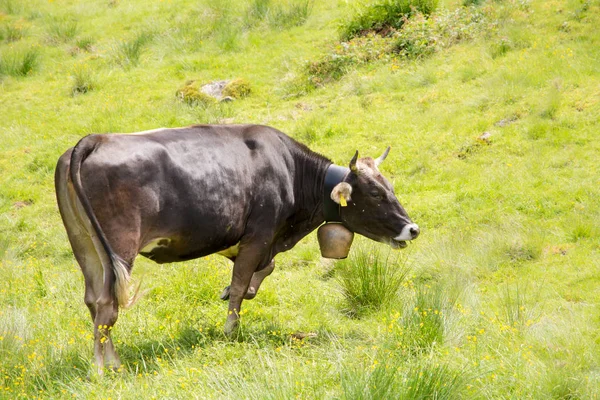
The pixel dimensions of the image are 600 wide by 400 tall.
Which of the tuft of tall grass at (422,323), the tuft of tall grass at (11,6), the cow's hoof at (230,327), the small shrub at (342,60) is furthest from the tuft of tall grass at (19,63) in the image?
the tuft of tall grass at (422,323)

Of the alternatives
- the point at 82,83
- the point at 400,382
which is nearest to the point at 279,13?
the point at 82,83

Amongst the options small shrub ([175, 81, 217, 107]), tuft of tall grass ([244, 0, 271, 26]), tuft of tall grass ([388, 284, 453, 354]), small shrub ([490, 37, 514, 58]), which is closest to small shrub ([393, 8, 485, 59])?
small shrub ([490, 37, 514, 58])

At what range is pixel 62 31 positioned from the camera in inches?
792

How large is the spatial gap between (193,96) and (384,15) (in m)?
4.43

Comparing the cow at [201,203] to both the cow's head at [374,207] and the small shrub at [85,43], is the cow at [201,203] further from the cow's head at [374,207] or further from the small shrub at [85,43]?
the small shrub at [85,43]

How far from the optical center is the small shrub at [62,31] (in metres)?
19.9

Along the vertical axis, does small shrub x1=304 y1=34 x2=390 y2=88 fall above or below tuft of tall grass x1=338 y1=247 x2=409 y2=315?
below

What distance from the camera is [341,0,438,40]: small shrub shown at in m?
16.1

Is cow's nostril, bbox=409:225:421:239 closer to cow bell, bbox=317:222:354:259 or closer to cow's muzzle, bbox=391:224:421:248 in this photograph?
cow's muzzle, bbox=391:224:421:248

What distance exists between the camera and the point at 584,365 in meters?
6.32

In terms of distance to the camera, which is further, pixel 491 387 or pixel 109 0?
pixel 109 0

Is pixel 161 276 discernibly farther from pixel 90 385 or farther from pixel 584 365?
pixel 584 365

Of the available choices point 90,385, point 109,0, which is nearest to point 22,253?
point 90,385

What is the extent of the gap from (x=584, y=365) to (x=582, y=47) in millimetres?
8719
